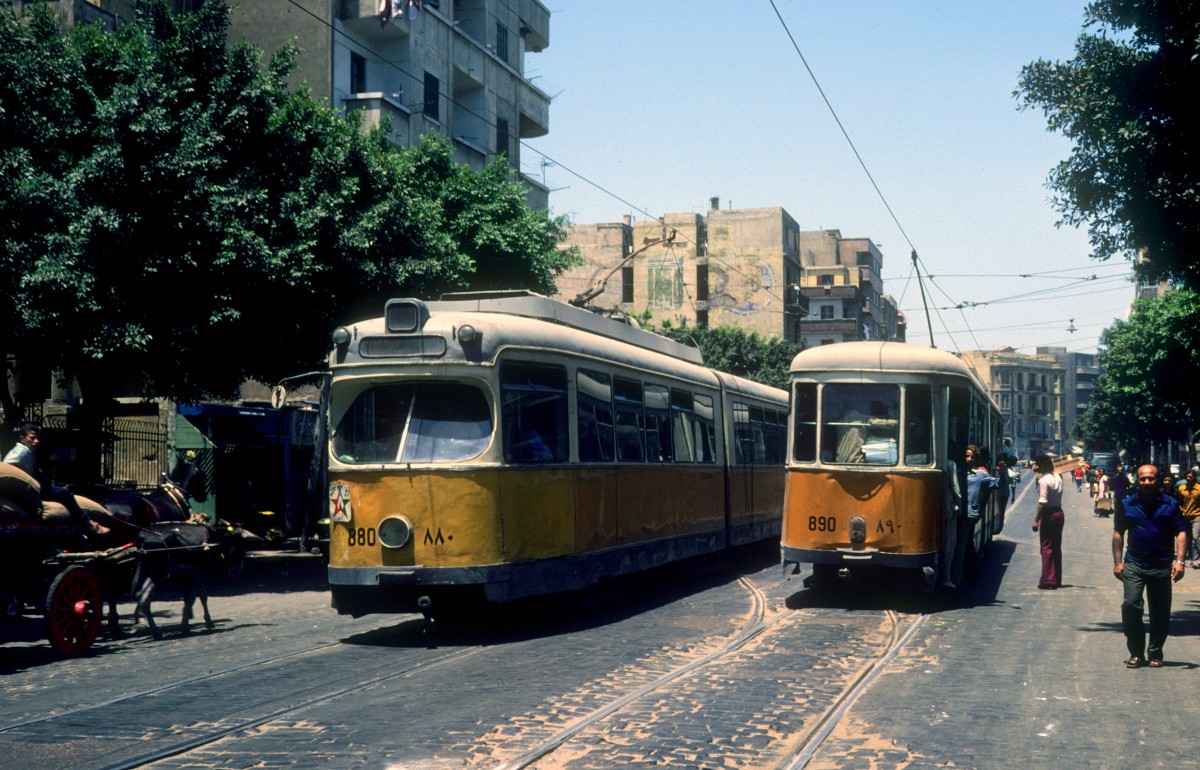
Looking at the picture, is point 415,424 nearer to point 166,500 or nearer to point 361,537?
point 361,537

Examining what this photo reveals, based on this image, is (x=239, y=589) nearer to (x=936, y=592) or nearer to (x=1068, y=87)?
(x=936, y=592)

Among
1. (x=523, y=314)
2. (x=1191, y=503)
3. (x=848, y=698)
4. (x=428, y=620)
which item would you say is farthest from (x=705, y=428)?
(x=848, y=698)

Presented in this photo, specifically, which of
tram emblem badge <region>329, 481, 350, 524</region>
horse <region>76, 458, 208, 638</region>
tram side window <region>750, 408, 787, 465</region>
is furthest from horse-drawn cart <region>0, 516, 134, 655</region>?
tram side window <region>750, 408, 787, 465</region>

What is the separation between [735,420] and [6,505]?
1151 centimetres

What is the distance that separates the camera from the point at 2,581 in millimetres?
10570

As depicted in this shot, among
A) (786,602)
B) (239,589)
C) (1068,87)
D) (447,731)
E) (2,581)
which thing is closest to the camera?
(447,731)

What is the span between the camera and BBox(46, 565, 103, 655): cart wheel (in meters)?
11.0

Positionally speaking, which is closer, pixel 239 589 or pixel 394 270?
pixel 239 589

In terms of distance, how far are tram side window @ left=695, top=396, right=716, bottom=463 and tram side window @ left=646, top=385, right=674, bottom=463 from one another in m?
1.42

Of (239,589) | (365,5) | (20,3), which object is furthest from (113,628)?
(365,5)

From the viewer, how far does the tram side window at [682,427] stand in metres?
16.6

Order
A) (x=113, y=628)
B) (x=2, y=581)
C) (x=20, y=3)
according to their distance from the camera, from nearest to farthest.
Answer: (x=2, y=581)
(x=113, y=628)
(x=20, y=3)

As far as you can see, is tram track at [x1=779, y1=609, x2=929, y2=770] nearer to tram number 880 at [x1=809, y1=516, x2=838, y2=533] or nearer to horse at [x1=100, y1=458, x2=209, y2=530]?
tram number 880 at [x1=809, y1=516, x2=838, y2=533]

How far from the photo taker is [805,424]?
1507 cm
